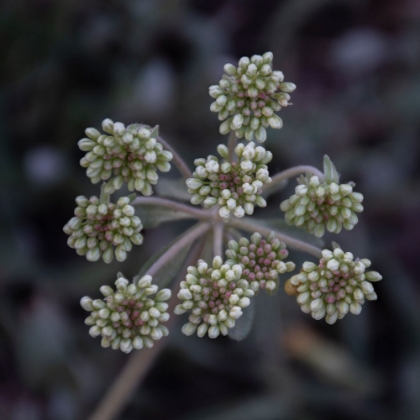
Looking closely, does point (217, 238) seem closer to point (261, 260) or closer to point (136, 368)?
point (261, 260)

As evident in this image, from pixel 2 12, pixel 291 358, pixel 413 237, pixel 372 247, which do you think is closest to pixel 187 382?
pixel 291 358

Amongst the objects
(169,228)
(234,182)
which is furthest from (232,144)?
(169,228)

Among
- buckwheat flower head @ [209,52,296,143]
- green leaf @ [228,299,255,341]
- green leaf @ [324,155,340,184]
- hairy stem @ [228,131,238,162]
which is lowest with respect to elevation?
green leaf @ [228,299,255,341]

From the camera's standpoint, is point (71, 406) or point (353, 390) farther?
point (353, 390)

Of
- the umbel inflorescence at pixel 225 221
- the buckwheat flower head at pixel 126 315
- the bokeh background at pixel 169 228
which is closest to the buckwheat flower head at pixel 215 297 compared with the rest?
the umbel inflorescence at pixel 225 221

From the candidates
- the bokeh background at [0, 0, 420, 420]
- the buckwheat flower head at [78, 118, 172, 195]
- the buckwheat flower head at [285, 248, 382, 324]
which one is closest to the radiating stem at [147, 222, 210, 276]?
the buckwheat flower head at [78, 118, 172, 195]

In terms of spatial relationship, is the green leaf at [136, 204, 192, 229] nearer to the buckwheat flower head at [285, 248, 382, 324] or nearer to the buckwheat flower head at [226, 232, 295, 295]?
the buckwheat flower head at [226, 232, 295, 295]

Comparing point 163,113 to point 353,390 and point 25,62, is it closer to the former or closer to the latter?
point 25,62
